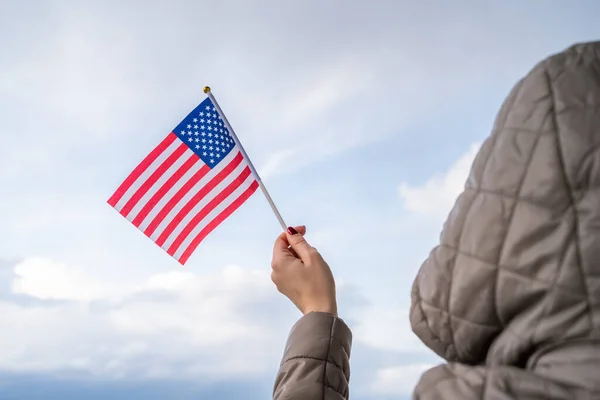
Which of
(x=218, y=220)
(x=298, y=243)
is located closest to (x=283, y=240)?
(x=298, y=243)

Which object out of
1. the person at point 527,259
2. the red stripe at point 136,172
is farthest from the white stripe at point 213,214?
the person at point 527,259

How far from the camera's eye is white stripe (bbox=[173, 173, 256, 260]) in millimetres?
2867

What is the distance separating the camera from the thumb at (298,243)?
1821 millimetres

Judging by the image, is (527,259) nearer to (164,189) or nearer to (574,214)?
(574,214)

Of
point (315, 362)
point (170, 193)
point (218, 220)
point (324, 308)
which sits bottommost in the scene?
point (315, 362)

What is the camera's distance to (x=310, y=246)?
1850 millimetres

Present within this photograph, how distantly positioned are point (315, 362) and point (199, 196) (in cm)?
158

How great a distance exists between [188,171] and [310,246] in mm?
1189

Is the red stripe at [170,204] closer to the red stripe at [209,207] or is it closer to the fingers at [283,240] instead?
the red stripe at [209,207]

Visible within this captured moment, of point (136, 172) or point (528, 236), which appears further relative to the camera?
point (136, 172)

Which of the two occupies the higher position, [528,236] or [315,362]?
[315,362]

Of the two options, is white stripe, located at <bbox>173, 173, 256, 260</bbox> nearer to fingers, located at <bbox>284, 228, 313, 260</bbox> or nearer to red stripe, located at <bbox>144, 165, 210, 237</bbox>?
red stripe, located at <bbox>144, 165, 210, 237</bbox>

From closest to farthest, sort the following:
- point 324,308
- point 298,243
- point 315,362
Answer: point 315,362, point 324,308, point 298,243

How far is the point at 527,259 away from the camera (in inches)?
32.8
